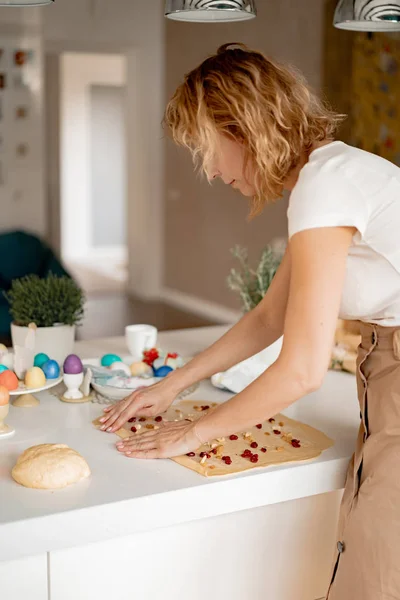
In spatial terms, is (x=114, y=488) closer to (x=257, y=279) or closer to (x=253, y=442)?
(x=253, y=442)

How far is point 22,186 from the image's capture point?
271 inches

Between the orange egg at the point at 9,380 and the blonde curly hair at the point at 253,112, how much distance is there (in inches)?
24.9

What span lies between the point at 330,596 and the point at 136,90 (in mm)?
6768

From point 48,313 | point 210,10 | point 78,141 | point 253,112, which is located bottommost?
point 78,141

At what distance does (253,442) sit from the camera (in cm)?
150

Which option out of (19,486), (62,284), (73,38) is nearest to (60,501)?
(19,486)

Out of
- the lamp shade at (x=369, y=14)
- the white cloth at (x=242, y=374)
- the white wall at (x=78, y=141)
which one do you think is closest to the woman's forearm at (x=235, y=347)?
the white cloth at (x=242, y=374)

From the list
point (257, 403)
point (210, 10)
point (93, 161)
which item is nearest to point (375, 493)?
point (257, 403)

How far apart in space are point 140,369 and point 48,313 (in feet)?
0.89

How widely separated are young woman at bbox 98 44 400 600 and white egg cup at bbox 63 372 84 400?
363mm

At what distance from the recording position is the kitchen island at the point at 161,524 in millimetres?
1213

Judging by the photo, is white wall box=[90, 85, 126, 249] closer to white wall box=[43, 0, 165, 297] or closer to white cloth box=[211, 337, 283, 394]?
white wall box=[43, 0, 165, 297]

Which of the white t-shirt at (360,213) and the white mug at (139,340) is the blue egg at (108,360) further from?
the white t-shirt at (360,213)

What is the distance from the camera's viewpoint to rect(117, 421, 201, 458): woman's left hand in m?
1.39
